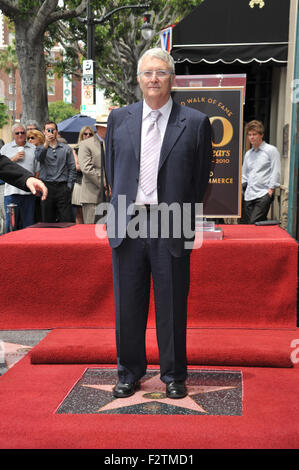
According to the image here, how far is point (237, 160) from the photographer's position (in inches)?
216

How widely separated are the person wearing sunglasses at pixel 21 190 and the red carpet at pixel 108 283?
10.0ft

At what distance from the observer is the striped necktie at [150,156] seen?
139 inches

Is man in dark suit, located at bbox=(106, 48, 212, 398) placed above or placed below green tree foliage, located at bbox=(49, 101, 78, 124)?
below

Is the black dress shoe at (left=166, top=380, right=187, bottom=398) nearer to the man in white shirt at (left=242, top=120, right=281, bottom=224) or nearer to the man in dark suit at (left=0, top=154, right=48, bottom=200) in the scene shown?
the man in dark suit at (left=0, top=154, right=48, bottom=200)

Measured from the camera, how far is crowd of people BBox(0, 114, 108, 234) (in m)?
8.15

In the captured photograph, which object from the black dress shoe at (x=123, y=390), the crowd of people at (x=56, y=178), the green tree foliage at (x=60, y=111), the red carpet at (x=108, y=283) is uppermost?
the green tree foliage at (x=60, y=111)

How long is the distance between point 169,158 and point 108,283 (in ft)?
5.85

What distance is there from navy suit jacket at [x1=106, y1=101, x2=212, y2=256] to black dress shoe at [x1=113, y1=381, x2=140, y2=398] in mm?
857

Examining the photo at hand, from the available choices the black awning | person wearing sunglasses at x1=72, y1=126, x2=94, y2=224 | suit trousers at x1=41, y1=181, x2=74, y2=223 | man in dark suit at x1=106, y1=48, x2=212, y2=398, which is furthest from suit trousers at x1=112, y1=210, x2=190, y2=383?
the black awning

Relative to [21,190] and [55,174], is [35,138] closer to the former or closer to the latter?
[55,174]

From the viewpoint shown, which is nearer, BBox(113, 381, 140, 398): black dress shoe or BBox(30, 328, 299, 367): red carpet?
BBox(113, 381, 140, 398): black dress shoe

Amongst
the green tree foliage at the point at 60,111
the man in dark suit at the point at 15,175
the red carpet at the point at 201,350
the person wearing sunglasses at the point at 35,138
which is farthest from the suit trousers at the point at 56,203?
the green tree foliage at the point at 60,111

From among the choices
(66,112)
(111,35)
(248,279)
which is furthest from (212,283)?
(66,112)

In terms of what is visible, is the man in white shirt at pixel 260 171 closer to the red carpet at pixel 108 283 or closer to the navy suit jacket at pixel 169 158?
the red carpet at pixel 108 283
